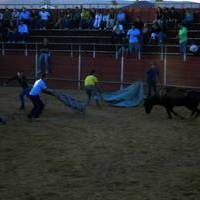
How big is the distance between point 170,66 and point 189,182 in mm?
17795

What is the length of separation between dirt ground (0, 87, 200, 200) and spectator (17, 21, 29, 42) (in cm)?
1295

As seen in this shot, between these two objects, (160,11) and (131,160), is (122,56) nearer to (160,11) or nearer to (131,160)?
(160,11)

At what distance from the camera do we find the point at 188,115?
20750mm

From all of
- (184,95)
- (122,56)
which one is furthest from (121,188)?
(122,56)

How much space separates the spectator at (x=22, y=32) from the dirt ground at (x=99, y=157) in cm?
1295

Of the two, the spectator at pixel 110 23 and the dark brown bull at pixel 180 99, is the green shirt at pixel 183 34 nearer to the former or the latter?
the spectator at pixel 110 23

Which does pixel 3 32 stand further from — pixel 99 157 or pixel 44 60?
pixel 99 157

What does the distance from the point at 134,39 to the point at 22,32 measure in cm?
664

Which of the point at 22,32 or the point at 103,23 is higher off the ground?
the point at 103,23

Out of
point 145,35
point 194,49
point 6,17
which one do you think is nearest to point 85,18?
point 6,17

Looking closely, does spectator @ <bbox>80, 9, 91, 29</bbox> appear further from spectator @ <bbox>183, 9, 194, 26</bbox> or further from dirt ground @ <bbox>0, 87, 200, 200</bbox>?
dirt ground @ <bbox>0, 87, 200, 200</bbox>

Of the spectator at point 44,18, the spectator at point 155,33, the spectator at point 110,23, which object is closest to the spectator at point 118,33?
the spectator at point 110,23

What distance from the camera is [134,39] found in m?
29.1

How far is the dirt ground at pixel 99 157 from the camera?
9844mm
